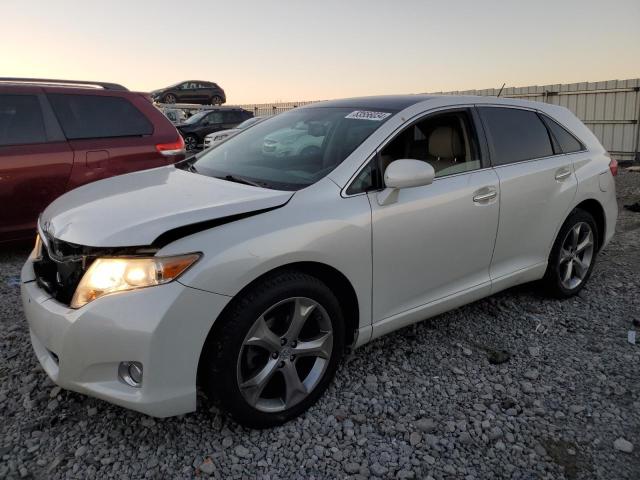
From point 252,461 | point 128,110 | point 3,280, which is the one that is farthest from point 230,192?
point 128,110

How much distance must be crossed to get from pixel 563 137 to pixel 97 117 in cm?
444

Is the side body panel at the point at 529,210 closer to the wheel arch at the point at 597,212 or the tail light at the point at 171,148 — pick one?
the wheel arch at the point at 597,212

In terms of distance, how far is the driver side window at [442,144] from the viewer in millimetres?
3087

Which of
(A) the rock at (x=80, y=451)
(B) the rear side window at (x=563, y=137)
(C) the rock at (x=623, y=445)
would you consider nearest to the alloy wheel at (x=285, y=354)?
(A) the rock at (x=80, y=451)

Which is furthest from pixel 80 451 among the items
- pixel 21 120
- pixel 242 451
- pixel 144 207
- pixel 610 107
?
pixel 610 107

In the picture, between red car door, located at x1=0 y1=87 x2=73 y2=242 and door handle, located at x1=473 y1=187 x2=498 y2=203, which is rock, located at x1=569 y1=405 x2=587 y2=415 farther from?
red car door, located at x1=0 y1=87 x2=73 y2=242

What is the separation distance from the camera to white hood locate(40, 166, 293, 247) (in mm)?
2240

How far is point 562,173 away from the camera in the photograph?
3.84 metres

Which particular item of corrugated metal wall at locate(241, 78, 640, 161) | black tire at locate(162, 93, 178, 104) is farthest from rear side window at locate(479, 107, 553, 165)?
black tire at locate(162, 93, 178, 104)

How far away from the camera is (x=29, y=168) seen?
4898 millimetres

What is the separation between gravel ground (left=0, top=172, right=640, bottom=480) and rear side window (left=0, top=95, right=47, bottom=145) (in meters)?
2.18

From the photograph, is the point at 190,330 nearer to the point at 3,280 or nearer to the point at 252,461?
the point at 252,461

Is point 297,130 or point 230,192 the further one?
point 297,130

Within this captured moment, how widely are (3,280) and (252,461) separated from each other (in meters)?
3.28
